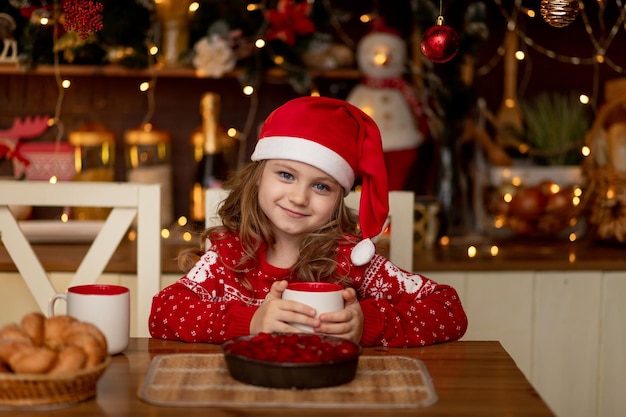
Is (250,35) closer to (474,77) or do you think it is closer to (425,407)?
(474,77)

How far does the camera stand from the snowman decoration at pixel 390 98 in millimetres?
2217

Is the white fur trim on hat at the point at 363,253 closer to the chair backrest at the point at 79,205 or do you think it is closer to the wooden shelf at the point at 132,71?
the chair backrest at the point at 79,205

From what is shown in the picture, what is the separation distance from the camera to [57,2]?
2.07m

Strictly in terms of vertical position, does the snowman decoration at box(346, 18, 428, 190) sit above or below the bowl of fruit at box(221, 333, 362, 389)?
above

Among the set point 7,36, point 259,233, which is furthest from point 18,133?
point 259,233

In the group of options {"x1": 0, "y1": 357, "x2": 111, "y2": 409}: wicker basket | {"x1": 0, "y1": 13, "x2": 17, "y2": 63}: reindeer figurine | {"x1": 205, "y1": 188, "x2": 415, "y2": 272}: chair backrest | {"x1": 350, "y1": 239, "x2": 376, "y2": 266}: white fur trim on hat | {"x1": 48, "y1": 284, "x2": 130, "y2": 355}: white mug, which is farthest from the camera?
{"x1": 0, "y1": 13, "x2": 17, "y2": 63}: reindeer figurine

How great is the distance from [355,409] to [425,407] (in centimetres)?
8

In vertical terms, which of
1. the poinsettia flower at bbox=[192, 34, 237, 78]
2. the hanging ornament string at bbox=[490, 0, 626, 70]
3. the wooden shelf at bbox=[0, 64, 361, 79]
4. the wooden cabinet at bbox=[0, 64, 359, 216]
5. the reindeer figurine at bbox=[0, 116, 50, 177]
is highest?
the hanging ornament string at bbox=[490, 0, 626, 70]

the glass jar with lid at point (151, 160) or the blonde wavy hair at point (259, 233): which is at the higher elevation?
the glass jar with lid at point (151, 160)

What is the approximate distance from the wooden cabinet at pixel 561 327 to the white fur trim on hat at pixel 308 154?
0.71m

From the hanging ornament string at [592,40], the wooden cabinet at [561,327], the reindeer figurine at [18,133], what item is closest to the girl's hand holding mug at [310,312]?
the wooden cabinet at [561,327]

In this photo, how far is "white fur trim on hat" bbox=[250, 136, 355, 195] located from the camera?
139 cm

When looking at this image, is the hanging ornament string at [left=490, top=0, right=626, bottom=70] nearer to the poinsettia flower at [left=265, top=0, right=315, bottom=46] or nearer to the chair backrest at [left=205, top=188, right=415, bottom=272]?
the poinsettia flower at [left=265, top=0, right=315, bottom=46]

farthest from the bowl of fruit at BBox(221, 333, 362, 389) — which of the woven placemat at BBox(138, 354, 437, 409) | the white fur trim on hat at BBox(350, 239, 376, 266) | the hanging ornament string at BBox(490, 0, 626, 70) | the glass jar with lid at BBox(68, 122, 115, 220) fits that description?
the hanging ornament string at BBox(490, 0, 626, 70)
